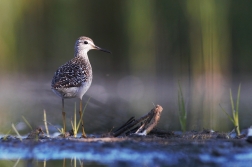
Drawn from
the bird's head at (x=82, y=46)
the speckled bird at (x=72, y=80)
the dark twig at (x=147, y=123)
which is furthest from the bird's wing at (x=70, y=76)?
the dark twig at (x=147, y=123)

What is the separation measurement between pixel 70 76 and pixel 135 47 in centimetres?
595

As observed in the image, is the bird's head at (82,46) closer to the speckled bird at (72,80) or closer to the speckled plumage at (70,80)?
the speckled bird at (72,80)

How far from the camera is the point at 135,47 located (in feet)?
42.1

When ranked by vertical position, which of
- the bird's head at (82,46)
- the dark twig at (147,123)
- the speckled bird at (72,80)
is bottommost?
the dark twig at (147,123)

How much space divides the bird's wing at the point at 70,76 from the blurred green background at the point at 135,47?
350 cm

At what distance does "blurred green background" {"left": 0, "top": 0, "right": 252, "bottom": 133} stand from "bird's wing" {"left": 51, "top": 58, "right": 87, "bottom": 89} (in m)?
3.50

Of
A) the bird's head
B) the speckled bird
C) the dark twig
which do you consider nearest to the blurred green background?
the bird's head

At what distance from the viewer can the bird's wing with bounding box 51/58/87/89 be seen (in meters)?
6.81

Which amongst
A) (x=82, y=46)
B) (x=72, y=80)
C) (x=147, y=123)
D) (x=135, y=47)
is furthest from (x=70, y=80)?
(x=135, y=47)

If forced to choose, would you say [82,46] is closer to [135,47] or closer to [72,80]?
[72,80]

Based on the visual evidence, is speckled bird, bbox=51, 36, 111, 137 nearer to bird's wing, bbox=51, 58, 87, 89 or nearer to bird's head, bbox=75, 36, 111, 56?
bird's wing, bbox=51, 58, 87, 89

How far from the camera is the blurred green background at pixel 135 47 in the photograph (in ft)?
38.5

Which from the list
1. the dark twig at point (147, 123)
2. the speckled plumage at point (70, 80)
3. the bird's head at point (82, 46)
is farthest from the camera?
the bird's head at point (82, 46)

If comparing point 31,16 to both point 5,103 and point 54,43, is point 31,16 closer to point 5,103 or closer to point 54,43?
point 54,43
